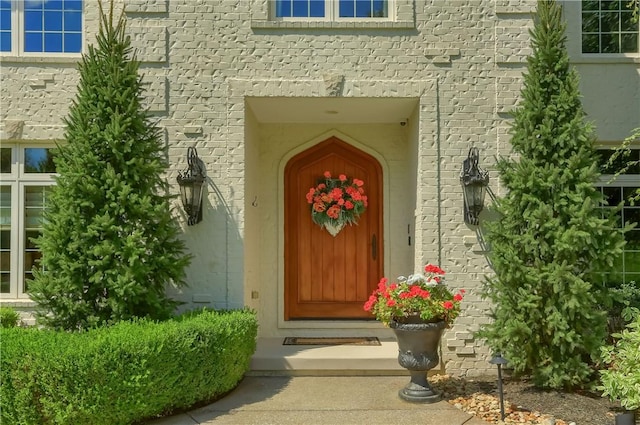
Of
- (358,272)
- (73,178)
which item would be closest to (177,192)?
(73,178)

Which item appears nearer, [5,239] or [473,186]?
[473,186]

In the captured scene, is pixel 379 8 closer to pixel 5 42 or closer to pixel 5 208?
pixel 5 42

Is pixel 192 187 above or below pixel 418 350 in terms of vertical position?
above

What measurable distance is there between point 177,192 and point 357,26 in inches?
111

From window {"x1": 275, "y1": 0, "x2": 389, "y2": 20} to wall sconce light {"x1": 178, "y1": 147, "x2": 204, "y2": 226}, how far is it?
2.04m

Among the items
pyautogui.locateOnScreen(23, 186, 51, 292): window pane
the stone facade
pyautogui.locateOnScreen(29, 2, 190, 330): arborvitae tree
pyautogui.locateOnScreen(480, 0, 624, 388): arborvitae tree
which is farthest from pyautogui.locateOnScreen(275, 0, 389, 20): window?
pyautogui.locateOnScreen(23, 186, 51, 292): window pane

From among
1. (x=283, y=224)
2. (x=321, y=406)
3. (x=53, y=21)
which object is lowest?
(x=321, y=406)

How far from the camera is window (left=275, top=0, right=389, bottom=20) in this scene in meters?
6.00

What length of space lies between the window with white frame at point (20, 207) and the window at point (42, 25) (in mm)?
1235

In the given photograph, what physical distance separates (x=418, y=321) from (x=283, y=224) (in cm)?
274

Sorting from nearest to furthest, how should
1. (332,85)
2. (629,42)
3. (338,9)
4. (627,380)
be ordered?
(627,380)
(332,85)
(338,9)
(629,42)

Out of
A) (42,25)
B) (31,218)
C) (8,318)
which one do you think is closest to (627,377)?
(8,318)

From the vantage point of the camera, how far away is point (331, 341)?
639 cm

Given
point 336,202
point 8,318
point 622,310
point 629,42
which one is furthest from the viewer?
point 336,202
